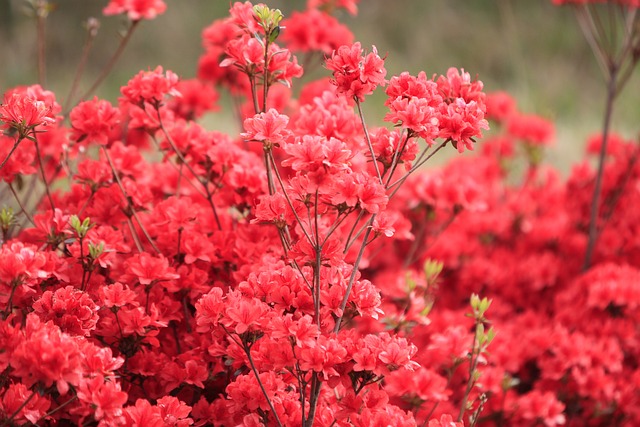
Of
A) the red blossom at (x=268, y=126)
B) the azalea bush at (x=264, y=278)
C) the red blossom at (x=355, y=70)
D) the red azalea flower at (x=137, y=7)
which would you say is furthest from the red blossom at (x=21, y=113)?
the red azalea flower at (x=137, y=7)

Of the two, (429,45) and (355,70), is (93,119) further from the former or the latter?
(429,45)

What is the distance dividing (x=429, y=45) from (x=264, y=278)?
6590 millimetres

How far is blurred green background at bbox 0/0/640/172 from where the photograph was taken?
6.15 metres

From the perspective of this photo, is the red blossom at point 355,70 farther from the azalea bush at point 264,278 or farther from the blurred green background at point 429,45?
the blurred green background at point 429,45

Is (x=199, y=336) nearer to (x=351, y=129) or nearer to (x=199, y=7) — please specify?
(x=351, y=129)

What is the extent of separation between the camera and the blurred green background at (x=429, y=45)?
615 cm

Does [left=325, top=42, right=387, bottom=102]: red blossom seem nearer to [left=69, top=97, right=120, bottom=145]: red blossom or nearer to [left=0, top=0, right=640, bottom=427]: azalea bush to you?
[left=0, top=0, right=640, bottom=427]: azalea bush

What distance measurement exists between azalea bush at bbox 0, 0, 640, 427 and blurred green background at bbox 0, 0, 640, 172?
360cm

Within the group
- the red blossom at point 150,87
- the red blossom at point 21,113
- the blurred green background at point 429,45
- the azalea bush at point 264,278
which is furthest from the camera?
the blurred green background at point 429,45

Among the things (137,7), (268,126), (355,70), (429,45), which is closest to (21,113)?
(268,126)

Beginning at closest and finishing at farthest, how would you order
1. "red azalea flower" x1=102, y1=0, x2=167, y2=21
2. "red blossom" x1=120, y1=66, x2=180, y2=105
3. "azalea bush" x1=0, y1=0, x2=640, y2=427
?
1. "azalea bush" x1=0, y1=0, x2=640, y2=427
2. "red blossom" x1=120, y1=66, x2=180, y2=105
3. "red azalea flower" x1=102, y1=0, x2=167, y2=21

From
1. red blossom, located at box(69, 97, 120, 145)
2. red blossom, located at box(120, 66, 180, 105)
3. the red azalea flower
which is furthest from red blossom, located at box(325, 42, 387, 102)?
the red azalea flower

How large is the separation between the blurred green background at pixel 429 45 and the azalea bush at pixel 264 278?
3.60m

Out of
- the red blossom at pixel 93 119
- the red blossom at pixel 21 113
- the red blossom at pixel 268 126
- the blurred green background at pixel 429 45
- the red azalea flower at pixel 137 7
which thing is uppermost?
the blurred green background at pixel 429 45
